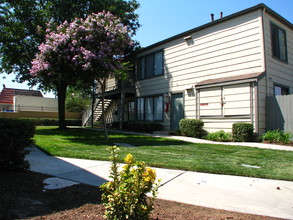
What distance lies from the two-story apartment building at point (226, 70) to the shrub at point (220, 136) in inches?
16.5

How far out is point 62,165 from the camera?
Answer: 5230mm

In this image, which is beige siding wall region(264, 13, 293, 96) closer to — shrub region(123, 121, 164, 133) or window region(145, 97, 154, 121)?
shrub region(123, 121, 164, 133)

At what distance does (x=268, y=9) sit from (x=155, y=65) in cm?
705

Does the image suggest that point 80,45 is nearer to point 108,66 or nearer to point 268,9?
point 108,66

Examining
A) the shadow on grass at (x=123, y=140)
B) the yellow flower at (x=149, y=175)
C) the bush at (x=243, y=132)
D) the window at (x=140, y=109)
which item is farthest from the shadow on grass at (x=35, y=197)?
→ the window at (x=140, y=109)

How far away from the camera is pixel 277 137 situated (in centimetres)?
947

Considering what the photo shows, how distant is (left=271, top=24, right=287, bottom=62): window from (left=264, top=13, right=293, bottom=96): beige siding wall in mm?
235

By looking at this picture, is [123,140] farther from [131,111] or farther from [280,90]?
[131,111]

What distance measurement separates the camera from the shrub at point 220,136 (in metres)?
10.6

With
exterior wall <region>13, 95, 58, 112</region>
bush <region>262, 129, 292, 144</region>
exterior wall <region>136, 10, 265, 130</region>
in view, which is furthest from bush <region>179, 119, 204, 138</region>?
exterior wall <region>13, 95, 58, 112</region>

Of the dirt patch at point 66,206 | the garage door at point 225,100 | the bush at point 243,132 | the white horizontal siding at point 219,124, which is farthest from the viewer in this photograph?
the white horizontal siding at point 219,124

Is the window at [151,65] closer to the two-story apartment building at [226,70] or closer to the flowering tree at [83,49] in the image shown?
the two-story apartment building at [226,70]

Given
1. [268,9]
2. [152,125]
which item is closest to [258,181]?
[268,9]

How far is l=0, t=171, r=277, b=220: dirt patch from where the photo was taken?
2.60 metres
